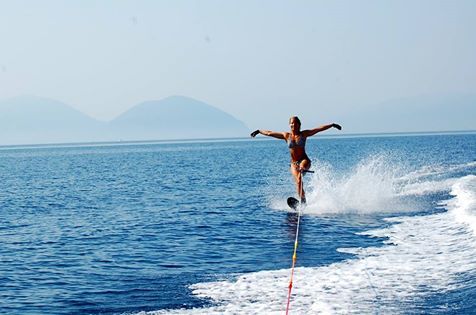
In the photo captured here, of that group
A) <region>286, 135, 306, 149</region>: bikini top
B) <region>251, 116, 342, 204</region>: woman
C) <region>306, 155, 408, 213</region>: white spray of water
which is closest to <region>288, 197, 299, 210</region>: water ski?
<region>306, 155, 408, 213</region>: white spray of water

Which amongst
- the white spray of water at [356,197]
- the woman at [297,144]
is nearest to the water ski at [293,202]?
the white spray of water at [356,197]

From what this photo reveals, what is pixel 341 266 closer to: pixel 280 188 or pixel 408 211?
pixel 408 211

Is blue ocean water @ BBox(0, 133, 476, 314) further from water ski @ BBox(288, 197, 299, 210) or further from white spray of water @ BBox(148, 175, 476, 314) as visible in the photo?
water ski @ BBox(288, 197, 299, 210)

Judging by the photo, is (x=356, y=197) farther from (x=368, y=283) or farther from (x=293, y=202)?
(x=368, y=283)

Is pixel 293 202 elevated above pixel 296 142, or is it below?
below

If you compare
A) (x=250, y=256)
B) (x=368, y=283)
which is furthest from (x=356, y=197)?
(x=368, y=283)

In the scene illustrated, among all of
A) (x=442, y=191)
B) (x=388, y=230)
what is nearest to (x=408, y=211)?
(x=388, y=230)

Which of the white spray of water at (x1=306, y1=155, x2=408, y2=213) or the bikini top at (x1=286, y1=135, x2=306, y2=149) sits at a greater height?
the bikini top at (x1=286, y1=135, x2=306, y2=149)

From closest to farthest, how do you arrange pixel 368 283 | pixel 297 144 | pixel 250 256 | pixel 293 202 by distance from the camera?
pixel 368 283 < pixel 250 256 < pixel 297 144 < pixel 293 202

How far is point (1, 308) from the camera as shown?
37.8 feet

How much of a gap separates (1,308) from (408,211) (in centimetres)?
1557

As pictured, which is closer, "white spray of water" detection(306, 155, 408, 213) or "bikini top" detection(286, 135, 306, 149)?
"bikini top" detection(286, 135, 306, 149)

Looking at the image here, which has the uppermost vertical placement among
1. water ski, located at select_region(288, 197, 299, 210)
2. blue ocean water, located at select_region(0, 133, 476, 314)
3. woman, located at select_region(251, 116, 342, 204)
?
woman, located at select_region(251, 116, 342, 204)

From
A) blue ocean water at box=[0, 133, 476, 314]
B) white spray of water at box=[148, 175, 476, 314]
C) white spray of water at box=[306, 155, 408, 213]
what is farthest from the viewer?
white spray of water at box=[306, 155, 408, 213]
